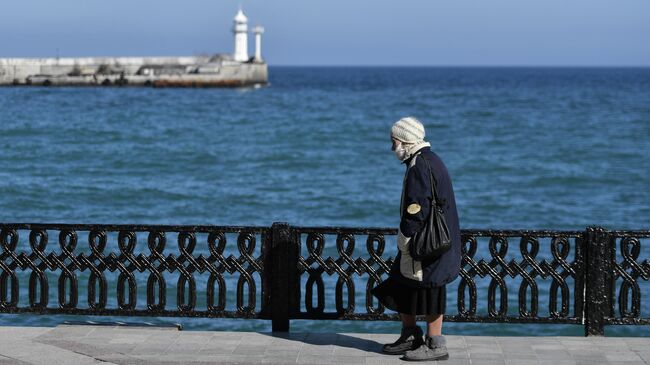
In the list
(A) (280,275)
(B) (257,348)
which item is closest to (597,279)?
(A) (280,275)

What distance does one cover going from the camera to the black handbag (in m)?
7.28

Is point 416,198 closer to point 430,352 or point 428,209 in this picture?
point 428,209

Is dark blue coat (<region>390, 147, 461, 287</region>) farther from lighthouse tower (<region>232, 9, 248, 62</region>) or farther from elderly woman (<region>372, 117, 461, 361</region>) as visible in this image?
lighthouse tower (<region>232, 9, 248, 62</region>)

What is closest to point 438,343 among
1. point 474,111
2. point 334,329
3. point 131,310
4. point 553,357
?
Result: point 553,357

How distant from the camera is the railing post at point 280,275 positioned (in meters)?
8.61

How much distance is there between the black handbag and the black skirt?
0.31m

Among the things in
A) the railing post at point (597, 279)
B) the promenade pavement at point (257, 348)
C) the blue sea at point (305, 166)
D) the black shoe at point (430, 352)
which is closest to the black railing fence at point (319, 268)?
the railing post at point (597, 279)

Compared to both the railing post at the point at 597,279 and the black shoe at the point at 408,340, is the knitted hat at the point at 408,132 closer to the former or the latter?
the black shoe at the point at 408,340

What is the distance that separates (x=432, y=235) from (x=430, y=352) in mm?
858

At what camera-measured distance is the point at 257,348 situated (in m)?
8.02

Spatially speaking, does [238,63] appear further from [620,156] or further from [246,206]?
[246,206]

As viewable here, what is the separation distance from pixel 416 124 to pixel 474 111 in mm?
71689

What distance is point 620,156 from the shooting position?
49312mm

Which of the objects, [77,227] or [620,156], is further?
[620,156]
